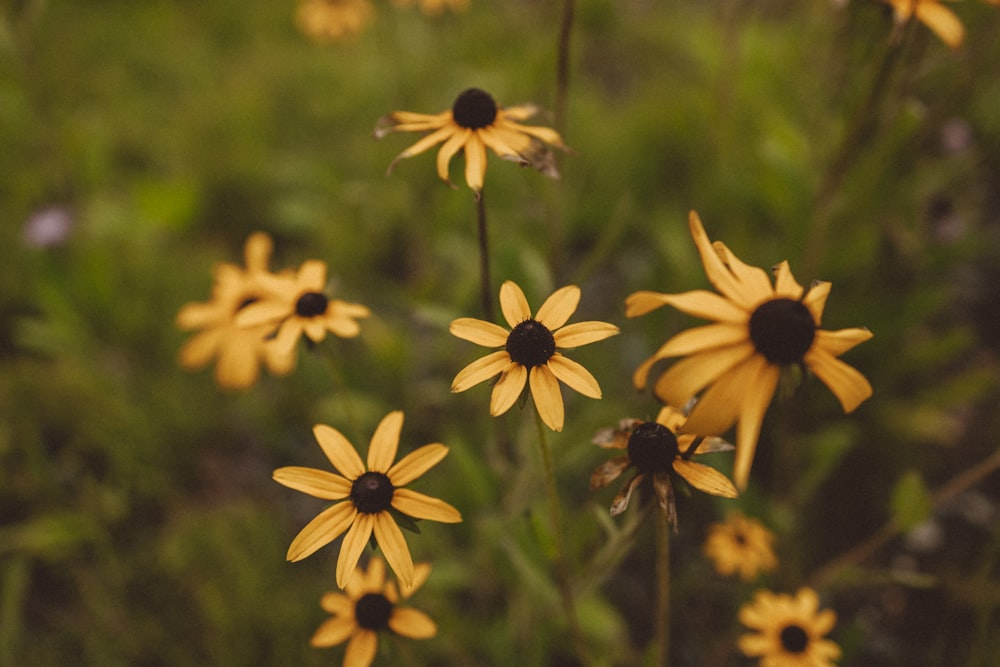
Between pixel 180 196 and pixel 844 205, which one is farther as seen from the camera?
pixel 180 196

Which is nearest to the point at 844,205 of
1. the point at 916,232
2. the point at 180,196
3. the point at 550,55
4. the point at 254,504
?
the point at 916,232

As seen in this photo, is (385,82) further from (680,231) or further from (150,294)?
(680,231)

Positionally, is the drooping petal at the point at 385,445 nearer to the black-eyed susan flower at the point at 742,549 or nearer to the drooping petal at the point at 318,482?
the drooping petal at the point at 318,482

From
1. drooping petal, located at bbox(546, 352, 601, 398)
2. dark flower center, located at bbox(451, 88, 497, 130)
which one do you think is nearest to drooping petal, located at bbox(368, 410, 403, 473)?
drooping petal, located at bbox(546, 352, 601, 398)

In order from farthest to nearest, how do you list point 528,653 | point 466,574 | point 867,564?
point 867,564
point 466,574
point 528,653

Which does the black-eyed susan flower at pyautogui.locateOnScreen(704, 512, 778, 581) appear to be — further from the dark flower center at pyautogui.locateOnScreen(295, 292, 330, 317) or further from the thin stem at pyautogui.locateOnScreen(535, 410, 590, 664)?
the dark flower center at pyautogui.locateOnScreen(295, 292, 330, 317)

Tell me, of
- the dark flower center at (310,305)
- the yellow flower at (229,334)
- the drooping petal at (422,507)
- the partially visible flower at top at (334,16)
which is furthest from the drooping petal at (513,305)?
the partially visible flower at top at (334,16)
